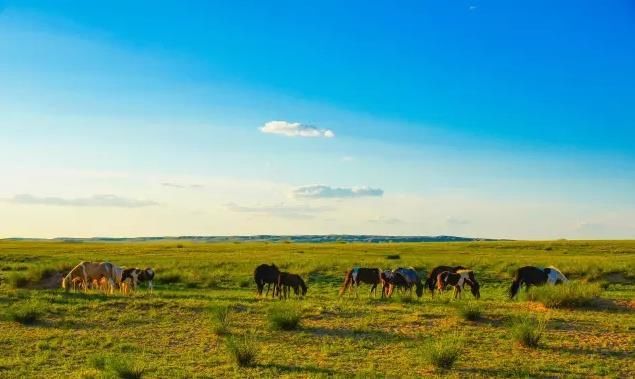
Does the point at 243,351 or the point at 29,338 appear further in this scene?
the point at 29,338

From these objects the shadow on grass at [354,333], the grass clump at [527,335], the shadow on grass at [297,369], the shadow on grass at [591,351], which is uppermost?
the grass clump at [527,335]

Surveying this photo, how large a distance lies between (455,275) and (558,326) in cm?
805

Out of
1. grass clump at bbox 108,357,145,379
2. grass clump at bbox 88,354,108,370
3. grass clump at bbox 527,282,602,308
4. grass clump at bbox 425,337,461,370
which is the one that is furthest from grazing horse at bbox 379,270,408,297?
grass clump at bbox 108,357,145,379

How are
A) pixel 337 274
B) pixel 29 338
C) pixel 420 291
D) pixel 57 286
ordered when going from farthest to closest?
pixel 337 274 < pixel 57 286 < pixel 420 291 < pixel 29 338

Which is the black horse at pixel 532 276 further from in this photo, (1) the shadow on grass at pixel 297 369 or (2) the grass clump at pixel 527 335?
(1) the shadow on grass at pixel 297 369

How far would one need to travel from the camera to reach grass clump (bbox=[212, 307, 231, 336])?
51.9 ft

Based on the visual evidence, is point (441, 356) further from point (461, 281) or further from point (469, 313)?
point (461, 281)

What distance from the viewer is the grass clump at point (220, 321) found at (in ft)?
51.9

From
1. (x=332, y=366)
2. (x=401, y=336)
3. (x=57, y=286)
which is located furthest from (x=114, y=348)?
(x=57, y=286)

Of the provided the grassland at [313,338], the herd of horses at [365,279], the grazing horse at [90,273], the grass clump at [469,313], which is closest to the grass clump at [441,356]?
the grassland at [313,338]

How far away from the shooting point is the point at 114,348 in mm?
14695

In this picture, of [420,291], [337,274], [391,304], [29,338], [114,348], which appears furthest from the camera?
[337,274]

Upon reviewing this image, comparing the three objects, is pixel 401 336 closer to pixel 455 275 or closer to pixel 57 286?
pixel 455 275

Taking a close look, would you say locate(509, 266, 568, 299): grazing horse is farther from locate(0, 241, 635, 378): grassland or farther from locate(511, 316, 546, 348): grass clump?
locate(511, 316, 546, 348): grass clump
